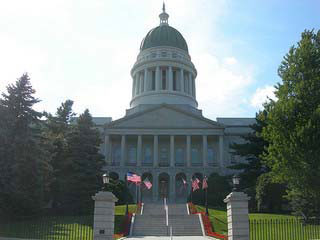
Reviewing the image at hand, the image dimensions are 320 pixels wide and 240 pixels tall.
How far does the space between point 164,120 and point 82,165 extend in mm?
22126

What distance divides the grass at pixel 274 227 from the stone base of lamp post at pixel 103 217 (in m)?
6.34

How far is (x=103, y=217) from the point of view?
17562mm

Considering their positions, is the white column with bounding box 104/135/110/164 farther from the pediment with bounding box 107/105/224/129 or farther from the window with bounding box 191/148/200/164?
the window with bounding box 191/148/200/164

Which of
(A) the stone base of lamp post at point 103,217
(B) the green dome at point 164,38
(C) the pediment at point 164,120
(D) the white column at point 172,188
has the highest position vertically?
(B) the green dome at point 164,38

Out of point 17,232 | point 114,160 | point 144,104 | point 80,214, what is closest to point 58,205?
point 80,214

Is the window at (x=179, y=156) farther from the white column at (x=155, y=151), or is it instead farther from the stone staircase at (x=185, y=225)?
the stone staircase at (x=185, y=225)

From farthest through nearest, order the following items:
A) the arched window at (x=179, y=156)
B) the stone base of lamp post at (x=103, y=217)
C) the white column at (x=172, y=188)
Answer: the arched window at (x=179, y=156), the white column at (x=172, y=188), the stone base of lamp post at (x=103, y=217)

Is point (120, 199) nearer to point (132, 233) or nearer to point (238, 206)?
point (132, 233)

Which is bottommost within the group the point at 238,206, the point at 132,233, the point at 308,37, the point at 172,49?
the point at 132,233

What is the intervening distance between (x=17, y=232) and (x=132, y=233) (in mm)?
7989

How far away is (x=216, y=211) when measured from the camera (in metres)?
36.4

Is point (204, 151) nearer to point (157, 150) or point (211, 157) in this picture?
point (211, 157)

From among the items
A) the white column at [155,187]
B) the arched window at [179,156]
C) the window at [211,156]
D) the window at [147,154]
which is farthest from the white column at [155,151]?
the window at [211,156]

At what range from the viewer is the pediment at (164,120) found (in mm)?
57844
